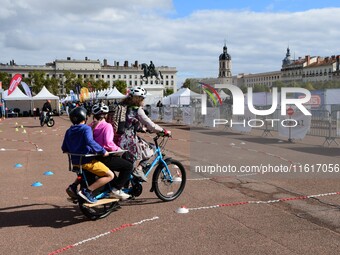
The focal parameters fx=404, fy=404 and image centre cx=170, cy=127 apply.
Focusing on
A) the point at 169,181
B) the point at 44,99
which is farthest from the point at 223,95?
the point at 44,99

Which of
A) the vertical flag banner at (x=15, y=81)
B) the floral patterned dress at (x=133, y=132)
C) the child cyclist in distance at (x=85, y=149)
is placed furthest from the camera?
the vertical flag banner at (x=15, y=81)

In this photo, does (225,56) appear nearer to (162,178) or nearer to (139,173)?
Answer: (162,178)

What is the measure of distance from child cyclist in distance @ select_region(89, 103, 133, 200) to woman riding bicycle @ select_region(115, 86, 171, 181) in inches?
8.1

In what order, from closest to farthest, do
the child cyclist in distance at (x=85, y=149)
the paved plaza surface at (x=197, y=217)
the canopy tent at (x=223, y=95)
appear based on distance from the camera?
1. the paved plaza surface at (x=197, y=217)
2. the child cyclist in distance at (x=85, y=149)
3. the canopy tent at (x=223, y=95)

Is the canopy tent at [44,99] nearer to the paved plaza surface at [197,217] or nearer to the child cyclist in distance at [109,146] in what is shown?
the paved plaza surface at [197,217]

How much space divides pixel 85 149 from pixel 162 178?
1.54 m

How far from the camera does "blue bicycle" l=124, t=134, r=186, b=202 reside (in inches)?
230

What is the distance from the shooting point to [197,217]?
5352 mm

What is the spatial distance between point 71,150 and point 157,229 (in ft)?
4.87

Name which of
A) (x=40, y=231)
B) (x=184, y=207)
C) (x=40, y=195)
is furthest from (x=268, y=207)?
(x=40, y=195)

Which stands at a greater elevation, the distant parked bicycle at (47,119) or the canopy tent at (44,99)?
the canopy tent at (44,99)

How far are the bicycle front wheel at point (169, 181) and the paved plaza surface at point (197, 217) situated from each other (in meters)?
0.14

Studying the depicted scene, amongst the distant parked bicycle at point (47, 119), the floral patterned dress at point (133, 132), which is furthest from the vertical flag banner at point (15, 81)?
the floral patterned dress at point (133, 132)

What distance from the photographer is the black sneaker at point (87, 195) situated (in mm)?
5112
